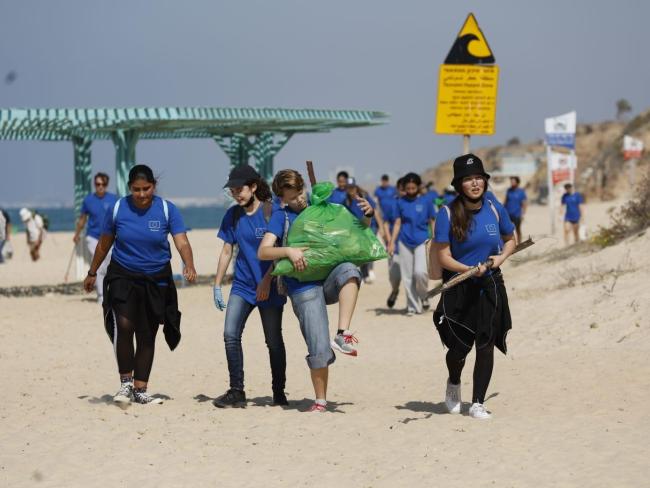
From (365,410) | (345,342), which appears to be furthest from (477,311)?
(365,410)

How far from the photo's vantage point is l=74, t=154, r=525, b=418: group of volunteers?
7461 millimetres

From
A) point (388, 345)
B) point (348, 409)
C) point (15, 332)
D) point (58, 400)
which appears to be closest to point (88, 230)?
point (15, 332)

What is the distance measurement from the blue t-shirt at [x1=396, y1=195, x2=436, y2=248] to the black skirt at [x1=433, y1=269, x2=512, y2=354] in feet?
20.6

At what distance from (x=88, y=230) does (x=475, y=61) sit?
562 centimetres

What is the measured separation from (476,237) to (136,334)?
8.38ft

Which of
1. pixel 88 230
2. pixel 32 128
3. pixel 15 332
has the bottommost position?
pixel 15 332

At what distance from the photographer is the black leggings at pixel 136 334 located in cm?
828

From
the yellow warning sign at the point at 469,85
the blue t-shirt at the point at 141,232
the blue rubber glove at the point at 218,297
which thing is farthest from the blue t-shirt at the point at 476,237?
the yellow warning sign at the point at 469,85

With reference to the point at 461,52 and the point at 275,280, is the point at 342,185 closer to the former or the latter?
the point at 461,52

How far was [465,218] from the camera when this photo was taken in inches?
291

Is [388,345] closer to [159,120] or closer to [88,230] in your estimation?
[88,230]

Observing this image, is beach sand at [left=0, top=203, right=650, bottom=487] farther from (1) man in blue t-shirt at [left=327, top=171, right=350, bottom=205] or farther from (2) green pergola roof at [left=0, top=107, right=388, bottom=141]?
(2) green pergola roof at [left=0, top=107, right=388, bottom=141]

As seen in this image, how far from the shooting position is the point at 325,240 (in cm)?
766

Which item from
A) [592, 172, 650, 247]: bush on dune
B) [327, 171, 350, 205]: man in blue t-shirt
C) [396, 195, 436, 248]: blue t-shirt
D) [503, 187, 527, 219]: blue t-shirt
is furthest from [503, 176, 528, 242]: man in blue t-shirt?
[396, 195, 436, 248]: blue t-shirt
